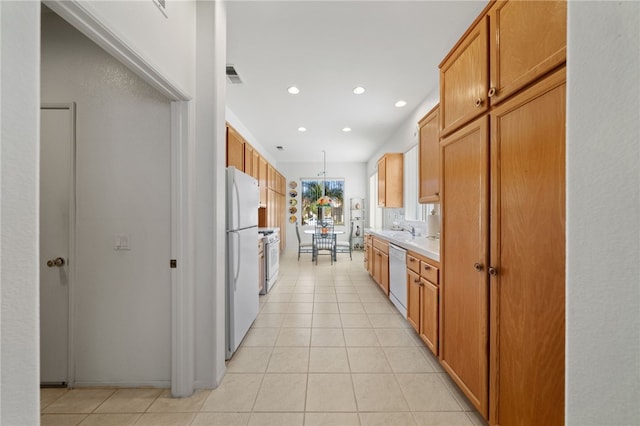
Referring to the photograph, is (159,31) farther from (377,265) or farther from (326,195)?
(326,195)

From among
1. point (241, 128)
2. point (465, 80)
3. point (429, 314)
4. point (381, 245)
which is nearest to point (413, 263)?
point (429, 314)

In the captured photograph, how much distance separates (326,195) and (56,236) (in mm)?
7171

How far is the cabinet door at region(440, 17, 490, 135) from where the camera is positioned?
1.47 metres

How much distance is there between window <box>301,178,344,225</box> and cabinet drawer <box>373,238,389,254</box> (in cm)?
433

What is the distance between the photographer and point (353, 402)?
177 cm

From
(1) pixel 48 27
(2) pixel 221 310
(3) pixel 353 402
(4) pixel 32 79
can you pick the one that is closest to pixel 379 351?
(3) pixel 353 402

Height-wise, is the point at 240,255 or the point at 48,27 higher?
the point at 48,27

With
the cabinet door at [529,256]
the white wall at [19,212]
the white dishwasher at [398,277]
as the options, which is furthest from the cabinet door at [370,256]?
the white wall at [19,212]

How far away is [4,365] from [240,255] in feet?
6.17

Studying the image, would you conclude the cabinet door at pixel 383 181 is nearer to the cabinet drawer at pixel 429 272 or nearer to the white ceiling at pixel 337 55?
the white ceiling at pixel 337 55

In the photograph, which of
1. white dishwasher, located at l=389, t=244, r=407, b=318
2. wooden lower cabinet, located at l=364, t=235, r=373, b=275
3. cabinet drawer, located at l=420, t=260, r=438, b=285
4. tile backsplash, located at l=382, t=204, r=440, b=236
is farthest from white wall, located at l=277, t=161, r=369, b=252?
cabinet drawer, located at l=420, t=260, r=438, b=285

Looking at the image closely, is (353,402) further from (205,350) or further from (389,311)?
(389,311)

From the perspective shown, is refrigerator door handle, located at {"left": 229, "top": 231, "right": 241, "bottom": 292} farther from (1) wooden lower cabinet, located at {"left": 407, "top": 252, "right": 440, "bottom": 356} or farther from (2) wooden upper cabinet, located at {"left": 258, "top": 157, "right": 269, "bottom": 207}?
(2) wooden upper cabinet, located at {"left": 258, "top": 157, "right": 269, "bottom": 207}

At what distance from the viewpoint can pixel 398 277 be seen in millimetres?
3145
